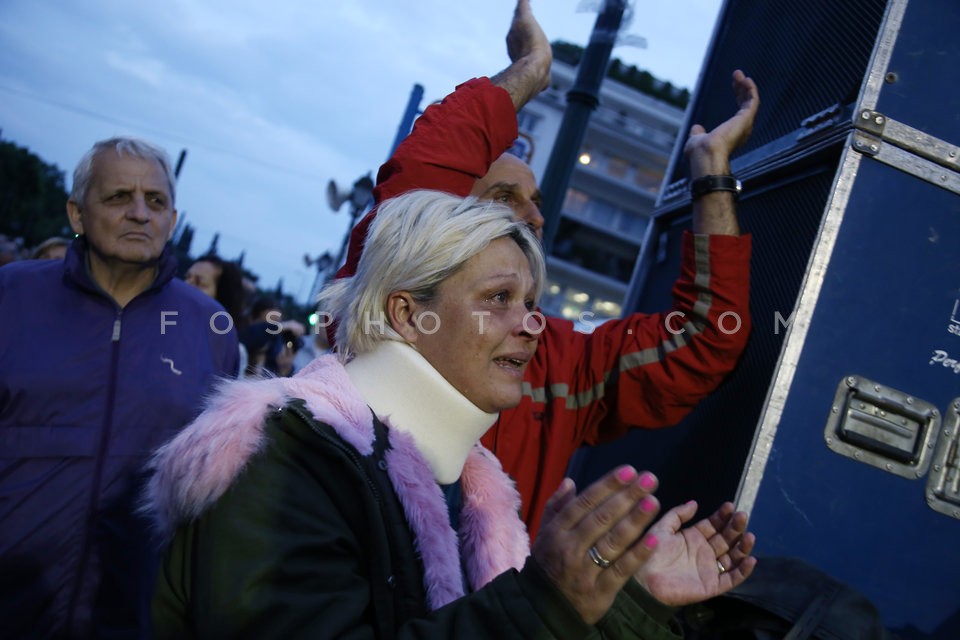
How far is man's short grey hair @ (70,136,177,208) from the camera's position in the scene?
3.13 meters

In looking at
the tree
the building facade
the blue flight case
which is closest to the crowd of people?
the blue flight case

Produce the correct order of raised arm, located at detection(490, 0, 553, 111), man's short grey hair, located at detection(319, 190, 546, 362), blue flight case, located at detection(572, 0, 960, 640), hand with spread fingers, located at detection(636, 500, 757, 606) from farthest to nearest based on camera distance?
raised arm, located at detection(490, 0, 553, 111) → blue flight case, located at detection(572, 0, 960, 640) → man's short grey hair, located at detection(319, 190, 546, 362) → hand with spread fingers, located at detection(636, 500, 757, 606)

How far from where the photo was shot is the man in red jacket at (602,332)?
8.44 feet

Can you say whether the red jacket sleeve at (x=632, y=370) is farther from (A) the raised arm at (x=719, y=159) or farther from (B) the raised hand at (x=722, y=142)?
(B) the raised hand at (x=722, y=142)

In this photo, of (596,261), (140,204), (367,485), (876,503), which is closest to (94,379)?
(140,204)

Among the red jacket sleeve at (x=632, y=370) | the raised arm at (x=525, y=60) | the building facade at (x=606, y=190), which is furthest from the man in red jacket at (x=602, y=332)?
the building facade at (x=606, y=190)

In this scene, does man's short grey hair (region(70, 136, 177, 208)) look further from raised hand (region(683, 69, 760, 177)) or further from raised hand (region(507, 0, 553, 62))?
raised hand (region(683, 69, 760, 177))

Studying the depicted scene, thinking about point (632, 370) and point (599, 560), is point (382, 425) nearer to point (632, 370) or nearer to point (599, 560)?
point (599, 560)

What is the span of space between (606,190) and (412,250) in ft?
152

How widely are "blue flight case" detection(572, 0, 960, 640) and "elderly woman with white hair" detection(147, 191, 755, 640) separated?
0.66 meters

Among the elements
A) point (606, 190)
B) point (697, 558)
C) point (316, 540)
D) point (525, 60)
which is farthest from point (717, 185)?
point (606, 190)

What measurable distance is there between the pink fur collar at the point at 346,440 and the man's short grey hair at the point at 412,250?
15 cm

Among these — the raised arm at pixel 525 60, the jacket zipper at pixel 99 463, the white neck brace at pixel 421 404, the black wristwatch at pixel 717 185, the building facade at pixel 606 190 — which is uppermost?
the building facade at pixel 606 190

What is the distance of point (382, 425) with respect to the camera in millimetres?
1810
